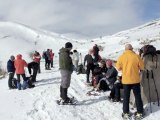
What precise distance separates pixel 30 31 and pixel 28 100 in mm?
87565

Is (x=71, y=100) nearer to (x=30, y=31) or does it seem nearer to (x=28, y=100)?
(x=28, y=100)

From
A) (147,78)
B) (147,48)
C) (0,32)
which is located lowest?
(147,78)

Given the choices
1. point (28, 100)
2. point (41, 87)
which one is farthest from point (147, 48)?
point (41, 87)

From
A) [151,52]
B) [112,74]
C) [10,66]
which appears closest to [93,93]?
[112,74]

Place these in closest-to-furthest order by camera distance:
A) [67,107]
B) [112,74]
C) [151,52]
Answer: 1. [151,52]
2. [67,107]
3. [112,74]

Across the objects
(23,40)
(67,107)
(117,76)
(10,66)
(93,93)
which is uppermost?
(23,40)

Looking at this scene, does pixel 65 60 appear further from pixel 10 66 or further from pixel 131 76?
pixel 10 66

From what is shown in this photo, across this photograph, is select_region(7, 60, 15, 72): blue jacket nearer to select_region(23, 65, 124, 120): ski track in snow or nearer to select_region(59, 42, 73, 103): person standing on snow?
select_region(23, 65, 124, 120): ski track in snow

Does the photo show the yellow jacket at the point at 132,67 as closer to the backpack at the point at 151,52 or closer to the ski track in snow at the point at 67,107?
the backpack at the point at 151,52

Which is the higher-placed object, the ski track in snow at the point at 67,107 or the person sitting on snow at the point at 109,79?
the person sitting on snow at the point at 109,79

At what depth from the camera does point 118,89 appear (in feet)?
48.8


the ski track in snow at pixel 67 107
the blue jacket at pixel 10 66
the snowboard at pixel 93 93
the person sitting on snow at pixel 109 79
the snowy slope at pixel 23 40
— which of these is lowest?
the ski track in snow at pixel 67 107

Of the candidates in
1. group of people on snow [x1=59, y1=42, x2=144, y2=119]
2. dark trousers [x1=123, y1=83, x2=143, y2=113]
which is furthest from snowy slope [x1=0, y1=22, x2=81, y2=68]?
dark trousers [x1=123, y1=83, x2=143, y2=113]

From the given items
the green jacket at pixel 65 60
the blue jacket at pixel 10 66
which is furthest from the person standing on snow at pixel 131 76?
the blue jacket at pixel 10 66
